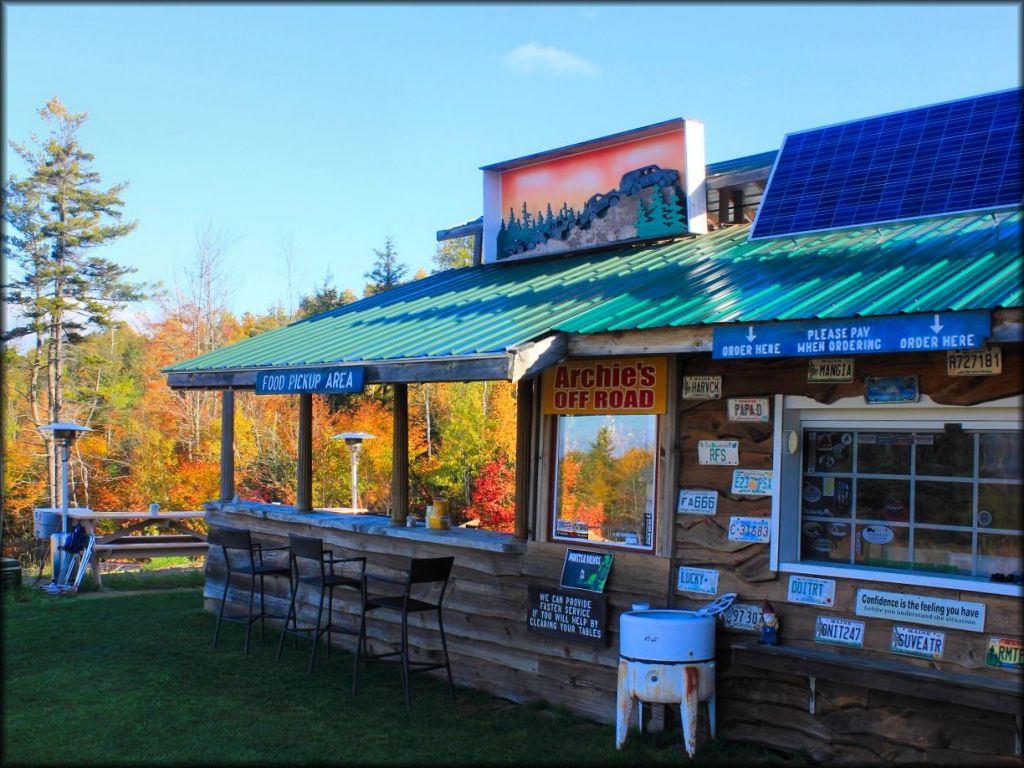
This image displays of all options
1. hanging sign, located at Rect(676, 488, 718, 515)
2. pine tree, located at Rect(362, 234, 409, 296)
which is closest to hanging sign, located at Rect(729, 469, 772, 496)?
hanging sign, located at Rect(676, 488, 718, 515)

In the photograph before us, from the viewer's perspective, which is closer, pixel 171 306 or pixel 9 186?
pixel 9 186

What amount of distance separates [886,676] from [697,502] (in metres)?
1.67

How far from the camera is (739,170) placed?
8.63m

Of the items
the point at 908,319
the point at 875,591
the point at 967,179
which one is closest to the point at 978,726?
the point at 875,591

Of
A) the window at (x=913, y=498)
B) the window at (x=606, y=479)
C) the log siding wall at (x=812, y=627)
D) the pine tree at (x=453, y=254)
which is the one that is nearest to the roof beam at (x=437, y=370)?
the window at (x=606, y=479)

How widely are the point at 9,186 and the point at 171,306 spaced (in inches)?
251

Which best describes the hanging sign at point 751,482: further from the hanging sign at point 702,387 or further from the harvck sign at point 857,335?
the harvck sign at point 857,335

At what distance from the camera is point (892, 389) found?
573cm

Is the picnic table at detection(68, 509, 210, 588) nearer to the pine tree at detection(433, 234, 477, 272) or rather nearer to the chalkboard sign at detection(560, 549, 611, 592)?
the chalkboard sign at detection(560, 549, 611, 592)

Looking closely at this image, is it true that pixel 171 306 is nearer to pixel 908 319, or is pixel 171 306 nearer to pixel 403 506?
pixel 403 506

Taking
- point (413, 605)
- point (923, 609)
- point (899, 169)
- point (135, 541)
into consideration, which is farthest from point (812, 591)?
point (135, 541)

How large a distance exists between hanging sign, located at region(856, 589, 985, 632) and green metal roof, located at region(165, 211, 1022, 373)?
5.49 ft

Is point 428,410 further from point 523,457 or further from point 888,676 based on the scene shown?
point 888,676

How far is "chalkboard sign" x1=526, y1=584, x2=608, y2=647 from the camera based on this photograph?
7.01 meters
